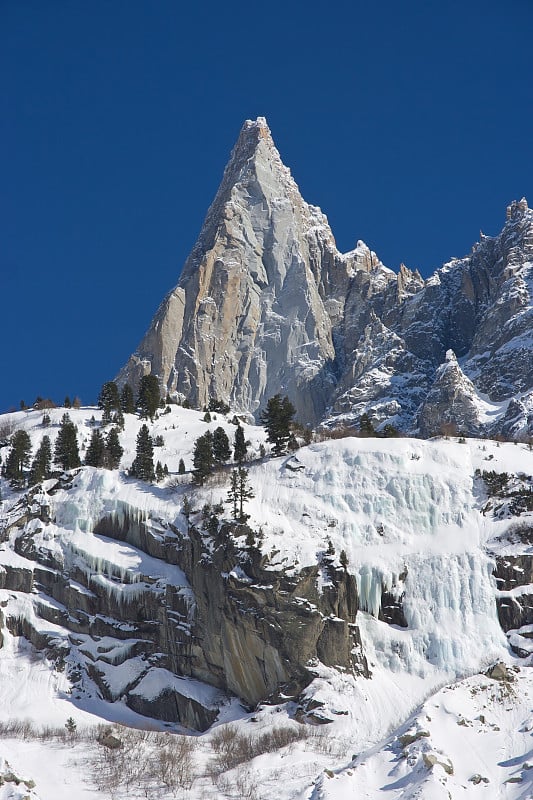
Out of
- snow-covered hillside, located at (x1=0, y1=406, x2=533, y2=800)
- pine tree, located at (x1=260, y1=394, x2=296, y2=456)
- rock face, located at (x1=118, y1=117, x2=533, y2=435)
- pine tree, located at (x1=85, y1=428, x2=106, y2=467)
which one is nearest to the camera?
snow-covered hillside, located at (x1=0, y1=406, x2=533, y2=800)

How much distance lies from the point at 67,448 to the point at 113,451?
4.59 metres

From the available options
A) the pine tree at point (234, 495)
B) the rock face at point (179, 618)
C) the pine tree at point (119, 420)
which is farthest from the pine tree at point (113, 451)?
the pine tree at point (234, 495)

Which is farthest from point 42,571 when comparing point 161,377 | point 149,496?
point 161,377

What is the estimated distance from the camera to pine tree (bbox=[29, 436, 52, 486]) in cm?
9475

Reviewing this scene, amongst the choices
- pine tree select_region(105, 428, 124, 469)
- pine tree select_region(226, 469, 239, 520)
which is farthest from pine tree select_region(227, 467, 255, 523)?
pine tree select_region(105, 428, 124, 469)

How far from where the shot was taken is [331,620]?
7906cm

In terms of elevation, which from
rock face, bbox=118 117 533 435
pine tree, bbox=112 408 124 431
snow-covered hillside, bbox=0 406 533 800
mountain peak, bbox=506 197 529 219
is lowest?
snow-covered hillside, bbox=0 406 533 800

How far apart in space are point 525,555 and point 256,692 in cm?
2434

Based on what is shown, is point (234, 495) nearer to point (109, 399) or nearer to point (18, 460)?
point (18, 460)

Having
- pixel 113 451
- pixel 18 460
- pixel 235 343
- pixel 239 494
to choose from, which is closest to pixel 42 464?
pixel 18 460

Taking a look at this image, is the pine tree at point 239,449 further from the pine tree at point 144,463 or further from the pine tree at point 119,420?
the pine tree at point 119,420

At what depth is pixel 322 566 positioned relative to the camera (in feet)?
268

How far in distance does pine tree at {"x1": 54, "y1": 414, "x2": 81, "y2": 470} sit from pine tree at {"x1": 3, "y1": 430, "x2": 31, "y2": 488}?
283 cm

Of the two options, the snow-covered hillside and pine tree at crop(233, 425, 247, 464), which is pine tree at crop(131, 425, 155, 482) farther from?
pine tree at crop(233, 425, 247, 464)
